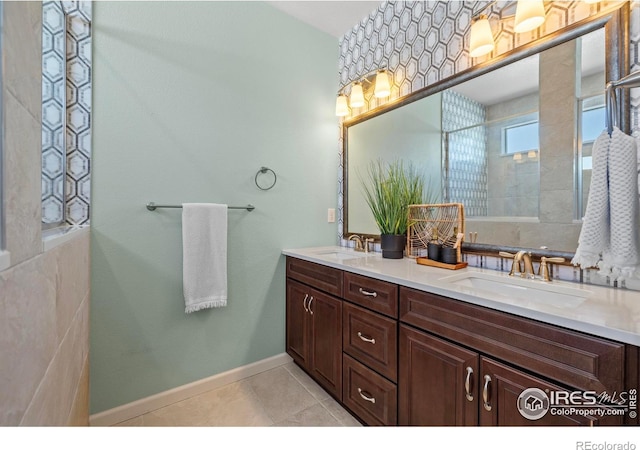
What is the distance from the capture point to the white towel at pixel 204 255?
1.71 m

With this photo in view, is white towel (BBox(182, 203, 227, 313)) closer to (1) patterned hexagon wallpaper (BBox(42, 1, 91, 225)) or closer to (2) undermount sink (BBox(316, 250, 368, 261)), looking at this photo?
(1) patterned hexagon wallpaper (BBox(42, 1, 91, 225))

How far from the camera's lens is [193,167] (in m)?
1.79

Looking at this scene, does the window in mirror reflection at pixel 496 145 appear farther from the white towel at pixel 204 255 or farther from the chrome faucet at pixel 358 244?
the white towel at pixel 204 255

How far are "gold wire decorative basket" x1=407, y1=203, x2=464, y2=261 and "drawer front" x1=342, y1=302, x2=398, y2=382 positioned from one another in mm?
536

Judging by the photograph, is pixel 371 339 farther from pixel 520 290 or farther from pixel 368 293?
pixel 520 290

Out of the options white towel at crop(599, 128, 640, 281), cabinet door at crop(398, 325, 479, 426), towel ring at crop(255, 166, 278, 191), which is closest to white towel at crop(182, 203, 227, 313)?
towel ring at crop(255, 166, 278, 191)

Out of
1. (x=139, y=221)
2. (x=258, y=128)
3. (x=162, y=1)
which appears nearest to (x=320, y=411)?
(x=139, y=221)

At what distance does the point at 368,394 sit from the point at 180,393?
1142 mm

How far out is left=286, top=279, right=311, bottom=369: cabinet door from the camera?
6.33ft

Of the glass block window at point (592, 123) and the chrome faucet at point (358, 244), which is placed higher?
the glass block window at point (592, 123)

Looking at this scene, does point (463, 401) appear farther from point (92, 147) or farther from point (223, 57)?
point (223, 57)

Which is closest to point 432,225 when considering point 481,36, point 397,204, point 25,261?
point 397,204

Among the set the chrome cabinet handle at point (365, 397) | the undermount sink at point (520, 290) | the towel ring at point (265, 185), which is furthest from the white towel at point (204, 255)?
the undermount sink at point (520, 290)
